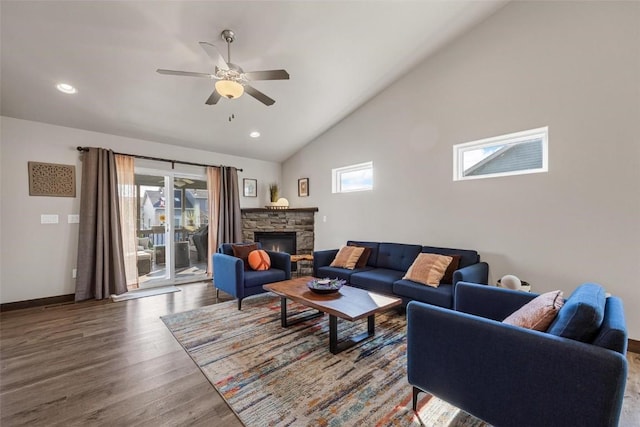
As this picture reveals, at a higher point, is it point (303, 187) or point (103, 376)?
point (303, 187)

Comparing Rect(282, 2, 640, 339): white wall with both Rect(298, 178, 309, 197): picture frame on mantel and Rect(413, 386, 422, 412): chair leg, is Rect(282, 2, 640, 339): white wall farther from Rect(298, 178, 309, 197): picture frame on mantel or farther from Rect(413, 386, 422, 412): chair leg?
Rect(413, 386, 422, 412): chair leg

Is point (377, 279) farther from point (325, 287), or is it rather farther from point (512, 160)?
point (512, 160)

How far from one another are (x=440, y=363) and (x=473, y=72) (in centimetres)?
334

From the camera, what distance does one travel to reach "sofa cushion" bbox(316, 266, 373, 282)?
12.4 ft

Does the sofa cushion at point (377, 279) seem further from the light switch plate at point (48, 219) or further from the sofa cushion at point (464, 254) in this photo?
the light switch plate at point (48, 219)

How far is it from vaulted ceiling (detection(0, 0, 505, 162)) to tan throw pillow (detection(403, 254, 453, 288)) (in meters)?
2.60

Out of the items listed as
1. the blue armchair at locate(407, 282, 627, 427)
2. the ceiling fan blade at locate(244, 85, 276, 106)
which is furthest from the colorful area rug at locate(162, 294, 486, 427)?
the ceiling fan blade at locate(244, 85, 276, 106)

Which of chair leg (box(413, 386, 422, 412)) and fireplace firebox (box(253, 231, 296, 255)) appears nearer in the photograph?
chair leg (box(413, 386, 422, 412))

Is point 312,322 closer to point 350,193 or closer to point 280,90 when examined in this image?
point 350,193

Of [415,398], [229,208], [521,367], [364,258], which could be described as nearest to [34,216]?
[229,208]

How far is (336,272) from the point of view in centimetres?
389

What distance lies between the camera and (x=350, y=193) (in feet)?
15.8

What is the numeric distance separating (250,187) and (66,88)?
10.4 feet

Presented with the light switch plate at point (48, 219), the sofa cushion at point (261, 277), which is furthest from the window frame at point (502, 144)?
the light switch plate at point (48, 219)
